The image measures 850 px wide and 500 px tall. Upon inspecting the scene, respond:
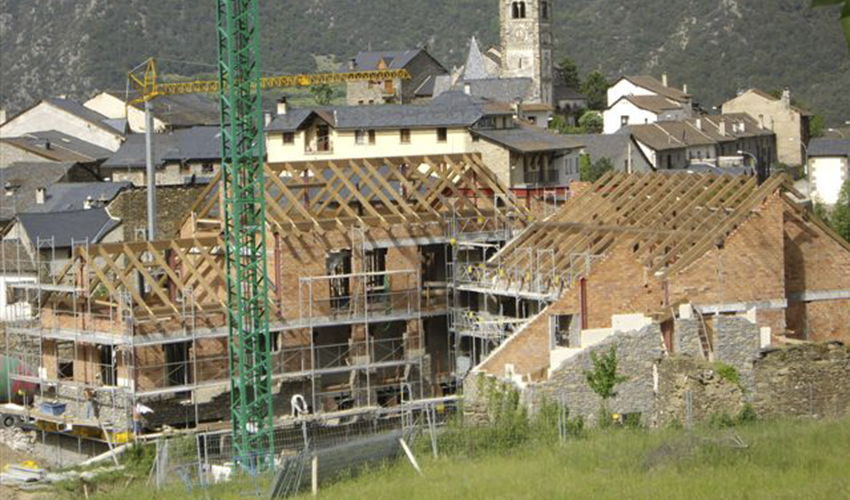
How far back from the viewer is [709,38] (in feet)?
529

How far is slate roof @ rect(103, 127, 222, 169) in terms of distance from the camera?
78.7 meters

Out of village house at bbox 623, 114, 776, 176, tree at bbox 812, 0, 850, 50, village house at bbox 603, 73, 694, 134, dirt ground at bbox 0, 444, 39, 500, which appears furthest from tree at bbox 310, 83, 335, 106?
tree at bbox 812, 0, 850, 50

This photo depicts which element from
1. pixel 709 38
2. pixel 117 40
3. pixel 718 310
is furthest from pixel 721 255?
pixel 117 40

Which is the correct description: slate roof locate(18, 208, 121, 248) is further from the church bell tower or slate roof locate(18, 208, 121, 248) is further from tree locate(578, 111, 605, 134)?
the church bell tower

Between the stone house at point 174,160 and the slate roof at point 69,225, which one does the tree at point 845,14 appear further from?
the stone house at point 174,160

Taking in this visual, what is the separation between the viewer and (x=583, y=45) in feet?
599

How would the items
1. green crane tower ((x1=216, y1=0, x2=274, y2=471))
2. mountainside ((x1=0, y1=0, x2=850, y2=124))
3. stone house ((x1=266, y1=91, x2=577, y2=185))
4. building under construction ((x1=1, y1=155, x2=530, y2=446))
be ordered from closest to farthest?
green crane tower ((x1=216, y1=0, x2=274, y2=471)), building under construction ((x1=1, y1=155, x2=530, y2=446)), stone house ((x1=266, y1=91, x2=577, y2=185)), mountainside ((x1=0, y1=0, x2=850, y2=124))

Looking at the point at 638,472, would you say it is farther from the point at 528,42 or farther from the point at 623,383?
the point at 528,42

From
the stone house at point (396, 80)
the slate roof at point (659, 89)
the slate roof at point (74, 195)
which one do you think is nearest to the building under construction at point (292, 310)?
the slate roof at point (74, 195)

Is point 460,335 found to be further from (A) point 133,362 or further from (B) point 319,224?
(A) point 133,362

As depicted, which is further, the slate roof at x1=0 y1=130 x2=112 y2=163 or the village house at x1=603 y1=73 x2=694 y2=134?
the village house at x1=603 y1=73 x2=694 y2=134

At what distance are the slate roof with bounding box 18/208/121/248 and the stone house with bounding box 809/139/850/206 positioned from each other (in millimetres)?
35899

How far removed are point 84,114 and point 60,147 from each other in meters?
12.6

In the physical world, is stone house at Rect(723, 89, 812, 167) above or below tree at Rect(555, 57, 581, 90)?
below
